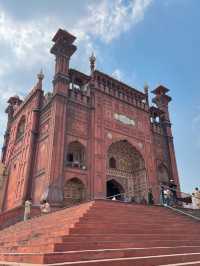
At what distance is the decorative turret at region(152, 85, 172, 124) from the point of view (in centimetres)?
2709

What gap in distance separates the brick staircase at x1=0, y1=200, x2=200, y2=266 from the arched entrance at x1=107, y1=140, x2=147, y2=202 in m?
10.1

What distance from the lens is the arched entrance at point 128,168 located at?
834 inches

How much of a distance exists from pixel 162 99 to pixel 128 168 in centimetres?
919

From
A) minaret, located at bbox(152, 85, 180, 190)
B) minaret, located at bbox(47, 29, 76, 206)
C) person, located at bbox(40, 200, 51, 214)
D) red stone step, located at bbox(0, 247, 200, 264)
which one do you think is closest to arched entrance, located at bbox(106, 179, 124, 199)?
minaret, located at bbox(152, 85, 180, 190)

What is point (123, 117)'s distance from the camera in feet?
74.2

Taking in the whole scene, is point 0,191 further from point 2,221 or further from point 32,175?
point 2,221

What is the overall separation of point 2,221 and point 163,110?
18359mm

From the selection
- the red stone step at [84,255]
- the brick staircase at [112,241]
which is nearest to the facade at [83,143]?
the brick staircase at [112,241]

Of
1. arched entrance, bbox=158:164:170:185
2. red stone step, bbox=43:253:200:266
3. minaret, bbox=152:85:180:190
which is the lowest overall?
red stone step, bbox=43:253:200:266

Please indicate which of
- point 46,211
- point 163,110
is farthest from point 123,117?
point 46,211

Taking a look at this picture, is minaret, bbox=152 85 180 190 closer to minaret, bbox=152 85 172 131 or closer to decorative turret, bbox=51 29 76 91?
minaret, bbox=152 85 172 131

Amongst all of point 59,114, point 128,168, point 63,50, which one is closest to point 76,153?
point 59,114

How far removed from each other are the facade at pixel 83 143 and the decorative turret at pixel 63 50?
0.08 metres

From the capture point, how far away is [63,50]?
21.0m
